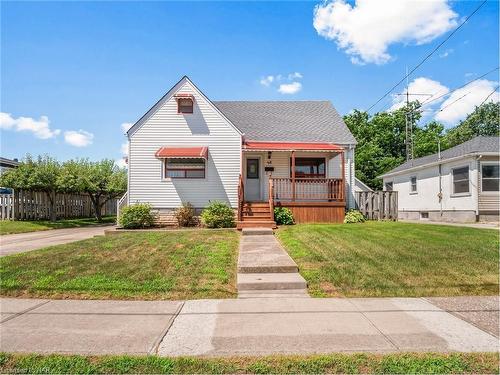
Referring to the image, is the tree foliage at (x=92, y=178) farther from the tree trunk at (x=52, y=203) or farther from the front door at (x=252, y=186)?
the front door at (x=252, y=186)

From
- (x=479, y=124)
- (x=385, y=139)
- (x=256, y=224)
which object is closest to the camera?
(x=256, y=224)

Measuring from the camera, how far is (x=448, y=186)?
18297 mm

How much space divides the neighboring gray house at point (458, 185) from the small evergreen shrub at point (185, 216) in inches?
578

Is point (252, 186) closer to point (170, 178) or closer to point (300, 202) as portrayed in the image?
point (300, 202)

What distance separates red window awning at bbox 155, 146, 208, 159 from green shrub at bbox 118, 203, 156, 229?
7.81 feet

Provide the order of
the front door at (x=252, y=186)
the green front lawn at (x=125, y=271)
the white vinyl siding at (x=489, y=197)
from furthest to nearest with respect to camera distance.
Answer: the white vinyl siding at (x=489, y=197) → the front door at (x=252, y=186) → the green front lawn at (x=125, y=271)

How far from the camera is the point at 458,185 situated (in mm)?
17656

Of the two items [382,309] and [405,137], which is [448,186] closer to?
[382,309]

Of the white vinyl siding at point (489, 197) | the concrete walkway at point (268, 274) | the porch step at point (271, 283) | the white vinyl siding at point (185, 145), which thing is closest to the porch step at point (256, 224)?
the white vinyl siding at point (185, 145)

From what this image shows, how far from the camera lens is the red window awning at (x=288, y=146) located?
13.9 meters

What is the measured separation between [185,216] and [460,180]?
15439mm

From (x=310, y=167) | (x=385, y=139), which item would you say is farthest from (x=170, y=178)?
(x=385, y=139)

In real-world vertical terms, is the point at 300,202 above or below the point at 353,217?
above

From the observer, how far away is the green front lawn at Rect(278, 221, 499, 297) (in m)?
5.17
